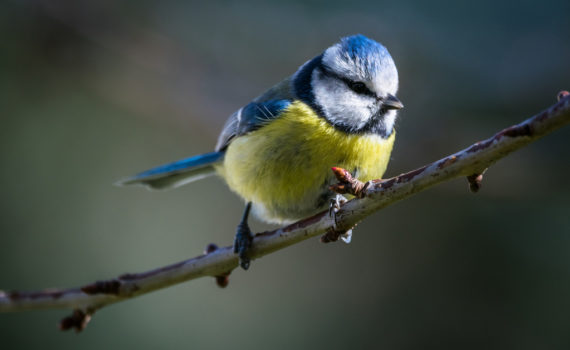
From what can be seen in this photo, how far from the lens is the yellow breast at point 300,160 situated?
5.79ft

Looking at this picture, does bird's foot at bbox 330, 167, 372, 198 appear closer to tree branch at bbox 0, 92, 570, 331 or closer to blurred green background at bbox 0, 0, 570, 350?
tree branch at bbox 0, 92, 570, 331

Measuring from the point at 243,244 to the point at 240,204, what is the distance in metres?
1.93

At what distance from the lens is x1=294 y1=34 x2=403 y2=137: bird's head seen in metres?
1.79

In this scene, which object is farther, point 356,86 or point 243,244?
point 356,86

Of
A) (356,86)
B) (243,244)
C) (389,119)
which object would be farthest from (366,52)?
(243,244)

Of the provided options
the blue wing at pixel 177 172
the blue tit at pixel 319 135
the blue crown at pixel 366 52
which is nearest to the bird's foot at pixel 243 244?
the blue tit at pixel 319 135

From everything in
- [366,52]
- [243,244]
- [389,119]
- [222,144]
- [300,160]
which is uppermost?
[366,52]

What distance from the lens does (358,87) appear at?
1830mm

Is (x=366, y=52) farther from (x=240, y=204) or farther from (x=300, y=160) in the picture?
(x=240, y=204)

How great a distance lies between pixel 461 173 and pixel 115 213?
2721 mm

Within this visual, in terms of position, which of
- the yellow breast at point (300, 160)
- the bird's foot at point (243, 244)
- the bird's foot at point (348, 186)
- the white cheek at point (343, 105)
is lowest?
the bird's foot at point (243, 244)

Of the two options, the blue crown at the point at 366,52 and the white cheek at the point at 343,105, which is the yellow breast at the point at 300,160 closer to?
the white cheek at the point at 343,105

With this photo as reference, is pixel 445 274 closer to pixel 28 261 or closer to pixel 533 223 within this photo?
pixel 533 223

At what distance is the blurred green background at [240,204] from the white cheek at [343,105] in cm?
148
